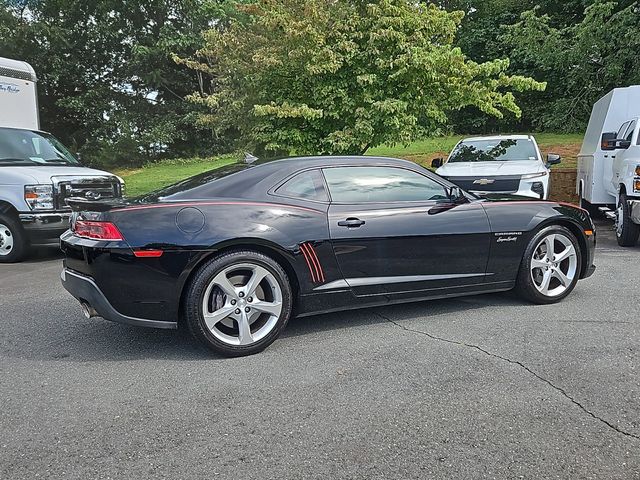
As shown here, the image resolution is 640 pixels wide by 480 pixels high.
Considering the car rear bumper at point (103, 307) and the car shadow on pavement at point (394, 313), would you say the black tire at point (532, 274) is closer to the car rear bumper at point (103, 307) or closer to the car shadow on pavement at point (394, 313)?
the car shadow on pavement at point (394, 313)

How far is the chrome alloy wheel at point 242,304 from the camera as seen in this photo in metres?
3.84

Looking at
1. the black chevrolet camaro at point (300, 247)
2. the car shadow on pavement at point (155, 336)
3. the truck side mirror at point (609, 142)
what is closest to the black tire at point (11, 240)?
the car shadow on pavement at point (155, 336)

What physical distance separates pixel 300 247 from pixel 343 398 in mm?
1270

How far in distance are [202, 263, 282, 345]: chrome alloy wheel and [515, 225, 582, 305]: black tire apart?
89.6 inches

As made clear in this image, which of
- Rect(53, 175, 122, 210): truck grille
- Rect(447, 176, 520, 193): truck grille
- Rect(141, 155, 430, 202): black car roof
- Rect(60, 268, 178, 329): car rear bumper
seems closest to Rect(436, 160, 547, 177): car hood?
Rect(447, 176, 520, 193): truck grille

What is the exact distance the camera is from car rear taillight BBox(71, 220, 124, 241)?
376cm

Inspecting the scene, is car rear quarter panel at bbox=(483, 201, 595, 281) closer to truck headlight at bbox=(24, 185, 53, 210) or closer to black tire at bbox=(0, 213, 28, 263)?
truck headlight at bbox=(24, 185, 53, 210)

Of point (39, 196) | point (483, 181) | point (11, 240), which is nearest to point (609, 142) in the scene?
point (483, 181)

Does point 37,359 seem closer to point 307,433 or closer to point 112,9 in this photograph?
point 307,433

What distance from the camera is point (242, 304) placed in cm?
389

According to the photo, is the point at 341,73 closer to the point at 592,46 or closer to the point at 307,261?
the point at 307,261

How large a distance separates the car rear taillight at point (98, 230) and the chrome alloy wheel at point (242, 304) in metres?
0.74

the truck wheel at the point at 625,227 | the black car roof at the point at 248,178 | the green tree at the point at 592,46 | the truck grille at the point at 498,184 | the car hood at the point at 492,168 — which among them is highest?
the green tree at the point at 592,46

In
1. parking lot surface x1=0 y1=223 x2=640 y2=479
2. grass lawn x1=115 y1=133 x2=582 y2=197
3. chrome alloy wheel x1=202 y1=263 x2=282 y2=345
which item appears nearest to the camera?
parking lot surface x1=0 y1=223 x2=640 y2=479
